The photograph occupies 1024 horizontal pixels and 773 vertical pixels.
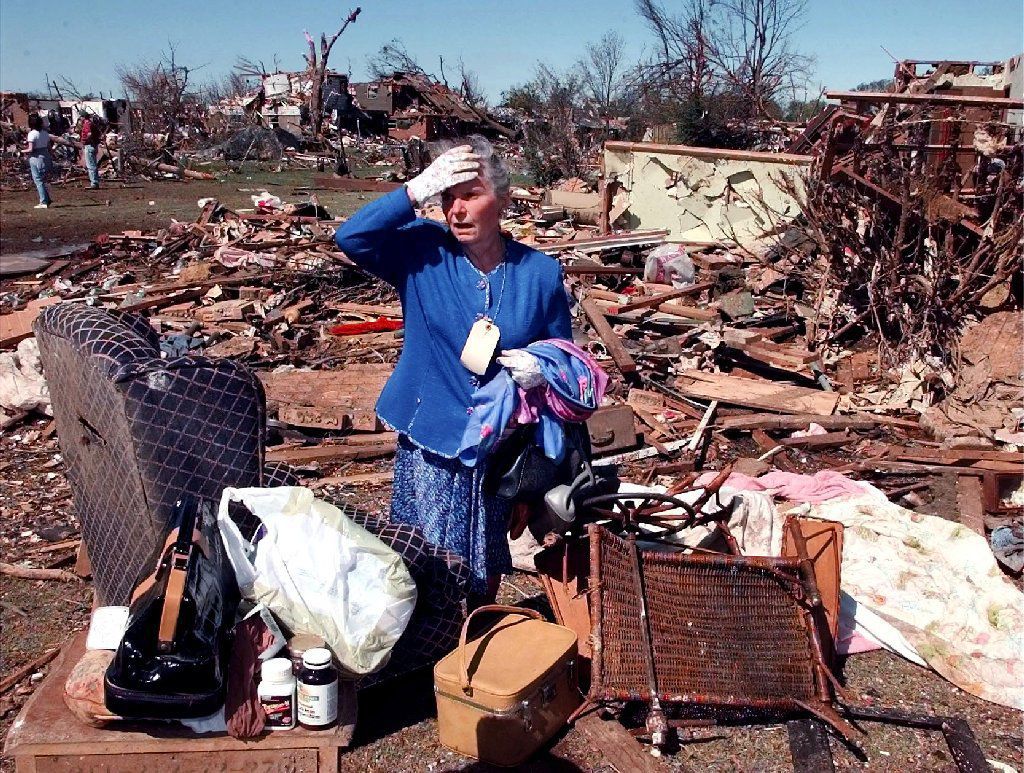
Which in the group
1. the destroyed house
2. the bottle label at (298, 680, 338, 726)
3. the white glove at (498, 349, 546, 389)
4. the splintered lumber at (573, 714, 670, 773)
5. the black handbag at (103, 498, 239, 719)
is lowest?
the splintered lumber at (573, 714, 670, 773)

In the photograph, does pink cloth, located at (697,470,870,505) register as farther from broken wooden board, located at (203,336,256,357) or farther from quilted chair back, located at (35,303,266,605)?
broken wooden board, located at (203,336,256,357)

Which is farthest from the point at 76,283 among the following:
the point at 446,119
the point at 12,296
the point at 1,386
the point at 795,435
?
the point at 446,119

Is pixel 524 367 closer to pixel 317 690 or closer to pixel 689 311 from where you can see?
pixel 317 690

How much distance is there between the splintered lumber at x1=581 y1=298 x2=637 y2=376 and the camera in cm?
782

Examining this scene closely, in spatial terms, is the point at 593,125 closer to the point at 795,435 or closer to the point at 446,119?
the point at 446,119

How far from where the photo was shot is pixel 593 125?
2830 cm

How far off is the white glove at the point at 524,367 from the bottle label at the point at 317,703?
1.24m

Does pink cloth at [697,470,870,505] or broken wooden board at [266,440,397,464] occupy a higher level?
pink cloth at [697,470,870,505]

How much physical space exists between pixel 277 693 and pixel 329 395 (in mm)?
4648

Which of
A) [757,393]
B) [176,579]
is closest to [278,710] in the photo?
[176,579]

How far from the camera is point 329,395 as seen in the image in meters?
7.38

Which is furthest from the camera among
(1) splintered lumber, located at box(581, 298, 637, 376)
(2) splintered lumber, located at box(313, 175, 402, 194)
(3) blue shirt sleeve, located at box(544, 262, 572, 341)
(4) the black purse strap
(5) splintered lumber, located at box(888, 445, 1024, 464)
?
(2) splintered lumber, located at box(313, 175, 402, 194)

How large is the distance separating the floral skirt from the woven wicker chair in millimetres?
110

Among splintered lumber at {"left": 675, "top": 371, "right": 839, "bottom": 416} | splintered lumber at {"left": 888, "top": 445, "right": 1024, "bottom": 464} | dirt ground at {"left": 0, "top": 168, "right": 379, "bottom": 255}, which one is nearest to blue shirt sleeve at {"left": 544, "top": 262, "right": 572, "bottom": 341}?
splintered lumber at {"left": 888, "top": 445, "right": 1024, "bottom": 464}
